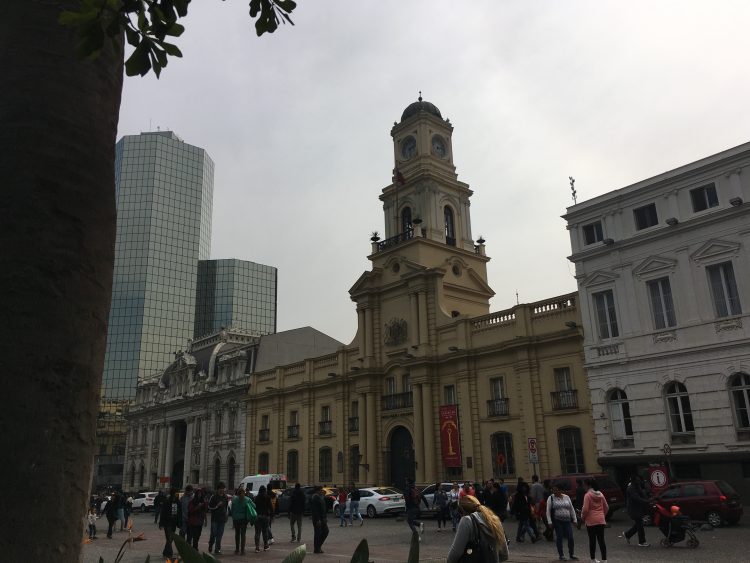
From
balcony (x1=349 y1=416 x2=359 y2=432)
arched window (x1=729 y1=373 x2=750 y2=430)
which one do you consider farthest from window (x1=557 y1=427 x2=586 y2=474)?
balcony (x1=349 y1=416 x2=359 y2=432)

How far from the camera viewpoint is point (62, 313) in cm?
271

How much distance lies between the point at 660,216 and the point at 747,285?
14.9 feet

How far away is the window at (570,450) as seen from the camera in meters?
28.6

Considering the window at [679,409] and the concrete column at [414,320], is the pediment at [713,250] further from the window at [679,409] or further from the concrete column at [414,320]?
the concrete column at [414,320]

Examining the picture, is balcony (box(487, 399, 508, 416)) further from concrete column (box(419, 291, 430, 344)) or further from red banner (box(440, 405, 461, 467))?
concrete column (box(419, 291, 430, 344))

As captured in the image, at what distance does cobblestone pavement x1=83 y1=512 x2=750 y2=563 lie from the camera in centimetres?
1405

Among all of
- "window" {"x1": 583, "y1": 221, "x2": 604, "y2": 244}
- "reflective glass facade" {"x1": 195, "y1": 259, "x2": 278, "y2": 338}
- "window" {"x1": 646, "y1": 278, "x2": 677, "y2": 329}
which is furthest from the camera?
"reflective glass facade" {"x1": 195, "y1": 259, "x2": 278, "y2": 338}

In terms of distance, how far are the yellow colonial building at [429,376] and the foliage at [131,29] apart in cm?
2631

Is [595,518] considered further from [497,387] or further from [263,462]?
[263,462]

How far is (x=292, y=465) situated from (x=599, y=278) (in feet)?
87.2

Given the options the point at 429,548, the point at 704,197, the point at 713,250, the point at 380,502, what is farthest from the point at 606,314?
the point at 429,548

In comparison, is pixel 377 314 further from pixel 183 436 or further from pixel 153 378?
pixel 153 378

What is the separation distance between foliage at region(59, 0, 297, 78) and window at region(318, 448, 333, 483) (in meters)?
39.9

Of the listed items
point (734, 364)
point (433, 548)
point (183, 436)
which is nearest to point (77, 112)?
point (433, 548)
